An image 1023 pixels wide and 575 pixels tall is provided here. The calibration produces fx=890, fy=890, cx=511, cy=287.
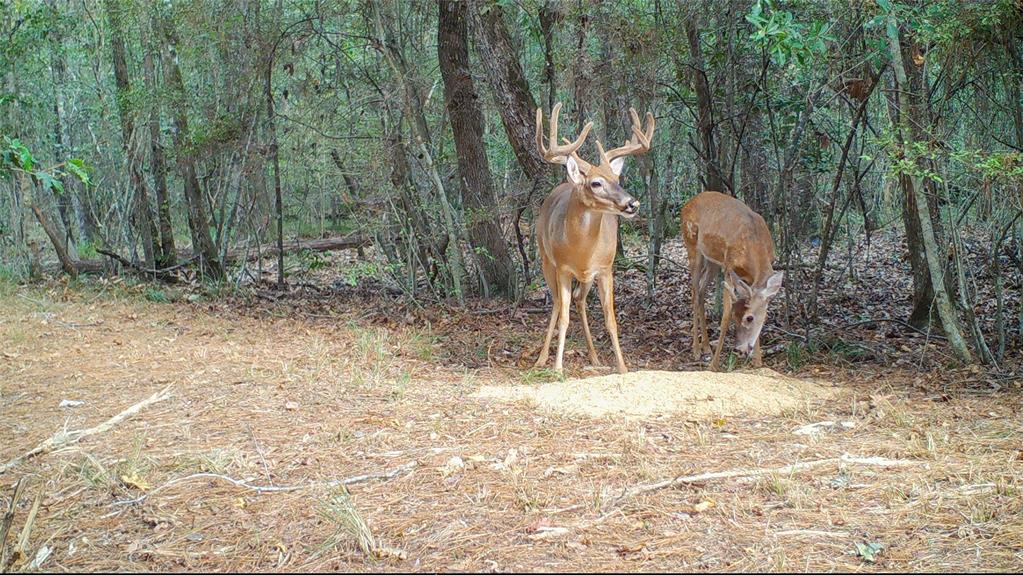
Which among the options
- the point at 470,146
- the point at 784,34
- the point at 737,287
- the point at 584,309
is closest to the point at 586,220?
the point at 584,309

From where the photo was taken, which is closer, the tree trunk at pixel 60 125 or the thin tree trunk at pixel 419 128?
the thin tree trunk at pixel 419 128

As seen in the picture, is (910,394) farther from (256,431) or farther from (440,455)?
(256,431)

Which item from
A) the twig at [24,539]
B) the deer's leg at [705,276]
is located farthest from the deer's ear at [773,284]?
the twig at [24,539]

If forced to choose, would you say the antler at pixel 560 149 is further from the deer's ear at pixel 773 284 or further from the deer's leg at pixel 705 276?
the deer's leg at pixel 705 276

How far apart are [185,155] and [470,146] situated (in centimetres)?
380

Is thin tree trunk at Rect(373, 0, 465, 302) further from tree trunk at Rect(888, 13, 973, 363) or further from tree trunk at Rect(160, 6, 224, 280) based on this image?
tree trunk at Rect(888, 13, 973, 363)

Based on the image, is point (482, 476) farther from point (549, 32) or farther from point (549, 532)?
point (549, 32)

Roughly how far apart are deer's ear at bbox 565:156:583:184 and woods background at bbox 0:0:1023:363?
4.76 ft

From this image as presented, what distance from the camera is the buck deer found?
720 centimetres

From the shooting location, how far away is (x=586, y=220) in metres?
7.49

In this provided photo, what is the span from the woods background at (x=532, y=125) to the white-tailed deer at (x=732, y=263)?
642mm

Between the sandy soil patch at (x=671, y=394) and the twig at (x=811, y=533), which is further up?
the twig at (x=811, y=533)

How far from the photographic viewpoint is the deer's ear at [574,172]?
725cm

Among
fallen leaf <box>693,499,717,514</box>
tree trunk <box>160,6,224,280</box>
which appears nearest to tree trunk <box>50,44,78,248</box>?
tree trunk <box>160,6,224,280</box>
